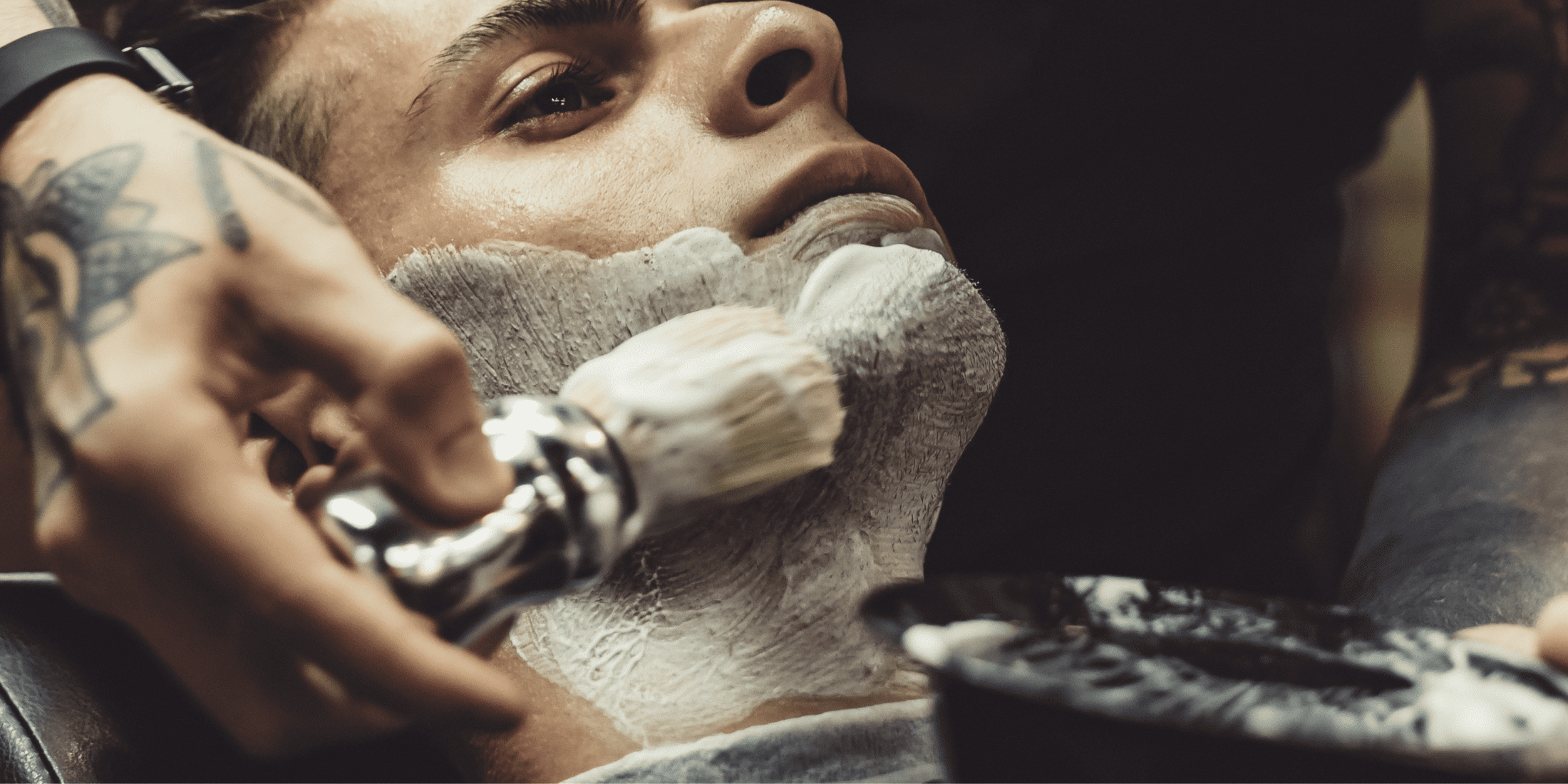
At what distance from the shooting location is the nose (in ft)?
2.98

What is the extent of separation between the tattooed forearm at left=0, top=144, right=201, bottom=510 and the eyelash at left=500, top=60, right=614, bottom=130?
1.32 ft

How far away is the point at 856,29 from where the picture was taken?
1.47 metres

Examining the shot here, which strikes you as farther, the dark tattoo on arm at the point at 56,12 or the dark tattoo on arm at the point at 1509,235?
the dark tattoo on arm at the point at 1509,235

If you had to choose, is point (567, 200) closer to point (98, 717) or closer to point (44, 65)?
point (44, 65)

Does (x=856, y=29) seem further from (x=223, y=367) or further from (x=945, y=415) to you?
(x=223, y=367)

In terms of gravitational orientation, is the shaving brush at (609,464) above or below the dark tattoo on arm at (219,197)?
below

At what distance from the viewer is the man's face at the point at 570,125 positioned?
0.85 metres

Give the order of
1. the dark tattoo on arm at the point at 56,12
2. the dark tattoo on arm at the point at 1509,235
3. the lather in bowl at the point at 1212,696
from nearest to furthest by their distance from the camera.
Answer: the lather in bowl at the point at 1212,696
the dark tattoo on arm at the point at 56,12
the dark tattoo on arm at the point at 1509,235

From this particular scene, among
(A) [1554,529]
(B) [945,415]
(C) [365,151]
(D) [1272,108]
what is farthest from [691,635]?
(D) [1272,108]

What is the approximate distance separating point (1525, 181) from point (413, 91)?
1.46m

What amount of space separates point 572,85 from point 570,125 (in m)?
0.05

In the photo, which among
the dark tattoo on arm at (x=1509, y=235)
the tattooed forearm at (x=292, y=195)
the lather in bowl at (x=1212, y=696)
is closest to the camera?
the lather in bowl at (x=1212, y=696)

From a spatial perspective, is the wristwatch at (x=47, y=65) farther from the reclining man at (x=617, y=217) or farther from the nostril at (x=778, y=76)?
the nostril at (x=778, y=76)

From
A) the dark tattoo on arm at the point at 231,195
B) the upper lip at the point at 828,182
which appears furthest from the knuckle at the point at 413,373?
the upper lip at the point at 828,182
